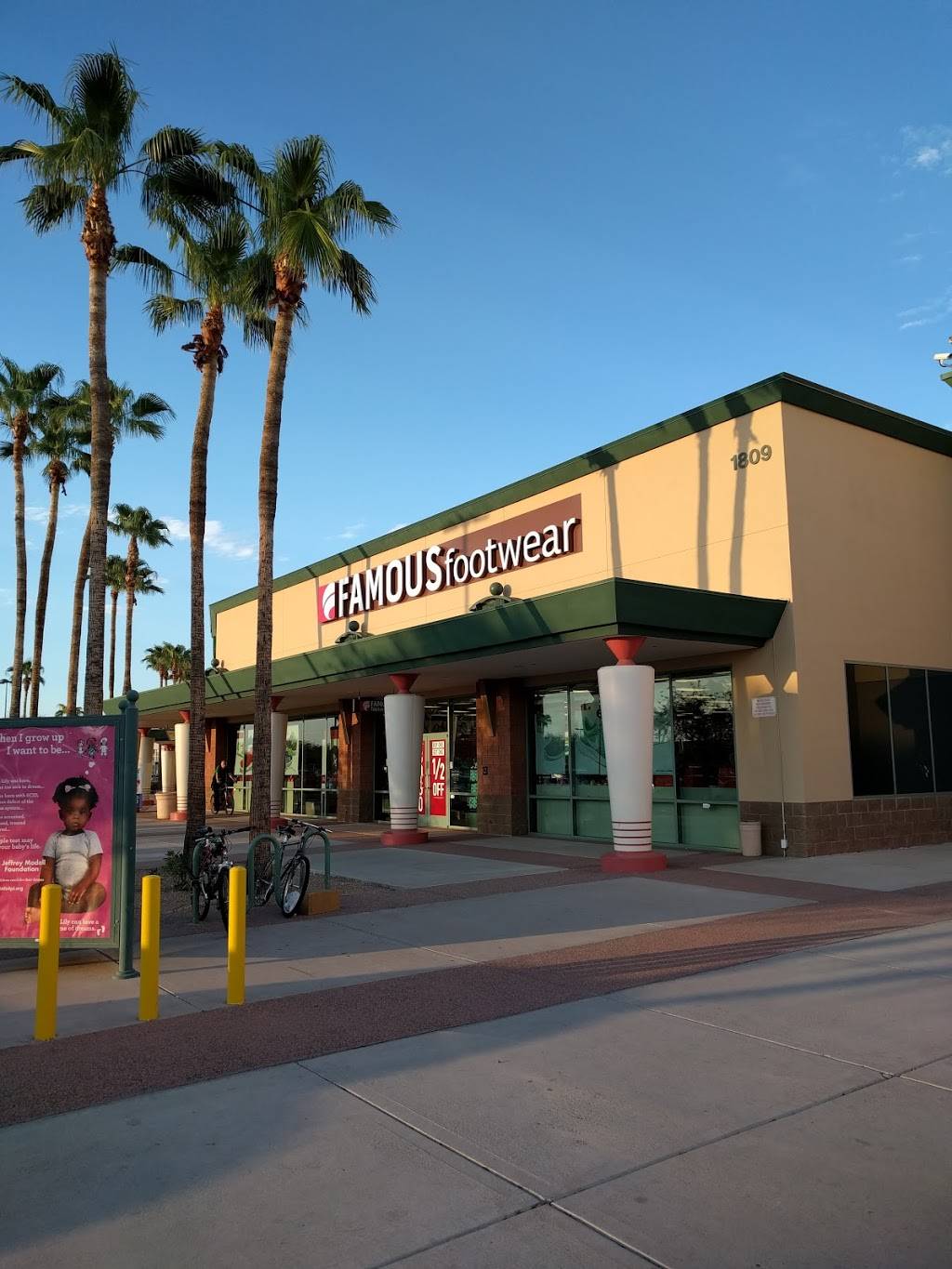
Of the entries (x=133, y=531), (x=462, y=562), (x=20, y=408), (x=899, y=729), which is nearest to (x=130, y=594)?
(x=133, y=531)

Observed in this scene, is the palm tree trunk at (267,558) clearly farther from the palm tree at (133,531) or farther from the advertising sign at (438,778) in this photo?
the palm tree at (133,531)

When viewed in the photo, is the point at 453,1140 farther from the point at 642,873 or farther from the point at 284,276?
the point at 284,276

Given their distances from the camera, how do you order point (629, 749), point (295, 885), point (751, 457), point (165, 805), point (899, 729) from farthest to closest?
point (165, 805)
point (899, 729)
point (751, 457)
point (629, 749)
point (295, 885)

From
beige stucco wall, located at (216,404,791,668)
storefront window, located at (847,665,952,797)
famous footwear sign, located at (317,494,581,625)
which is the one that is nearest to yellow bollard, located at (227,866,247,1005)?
beige stucco wall, located at (216,404,791,668)

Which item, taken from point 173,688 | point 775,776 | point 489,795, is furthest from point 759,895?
point 173,688

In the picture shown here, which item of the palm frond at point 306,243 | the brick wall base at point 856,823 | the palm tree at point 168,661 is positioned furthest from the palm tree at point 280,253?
the palm tree at point 168,661

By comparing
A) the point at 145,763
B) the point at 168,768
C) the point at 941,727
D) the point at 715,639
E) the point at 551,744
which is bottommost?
the point at 168,768

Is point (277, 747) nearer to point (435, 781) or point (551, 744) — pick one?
point (435, 781)

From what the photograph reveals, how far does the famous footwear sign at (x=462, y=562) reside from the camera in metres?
22.1

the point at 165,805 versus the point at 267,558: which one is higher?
the point at 267,558

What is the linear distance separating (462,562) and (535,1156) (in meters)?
20.7

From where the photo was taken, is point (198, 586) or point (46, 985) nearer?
point (46, 985)

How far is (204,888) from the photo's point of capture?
11898 millimetres

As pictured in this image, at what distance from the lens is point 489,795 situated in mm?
23125
